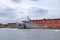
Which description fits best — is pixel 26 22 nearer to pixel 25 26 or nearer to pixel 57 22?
pixel 25 26

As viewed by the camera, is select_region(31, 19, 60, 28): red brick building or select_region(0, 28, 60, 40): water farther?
select_region(31, 19, 60, 28): red brick building

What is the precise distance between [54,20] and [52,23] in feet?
7.55

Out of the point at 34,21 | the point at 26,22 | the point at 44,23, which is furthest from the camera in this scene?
the point at 34,21

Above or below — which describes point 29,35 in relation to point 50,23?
above

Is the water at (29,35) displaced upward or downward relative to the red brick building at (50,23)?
upward

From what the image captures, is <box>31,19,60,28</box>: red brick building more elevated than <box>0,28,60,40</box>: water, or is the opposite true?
<box>0,28,60,40</box>: water

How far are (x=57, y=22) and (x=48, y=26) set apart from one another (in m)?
4.97

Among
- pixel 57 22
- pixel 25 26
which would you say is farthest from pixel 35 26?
pixel 57 22

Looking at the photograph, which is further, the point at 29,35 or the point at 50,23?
the point at 50,23

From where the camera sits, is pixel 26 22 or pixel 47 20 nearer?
pixel 26 22

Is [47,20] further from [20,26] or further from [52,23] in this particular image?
[20,26]

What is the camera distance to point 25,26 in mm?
100625

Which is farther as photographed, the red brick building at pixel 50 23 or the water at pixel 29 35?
the red brick building at pixel 50 23

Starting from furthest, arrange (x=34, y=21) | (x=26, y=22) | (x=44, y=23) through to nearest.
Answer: (x=34, y=21), (x=44, y=23), (x=26, y=22)
